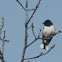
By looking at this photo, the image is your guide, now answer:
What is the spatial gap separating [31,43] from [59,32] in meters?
1.39

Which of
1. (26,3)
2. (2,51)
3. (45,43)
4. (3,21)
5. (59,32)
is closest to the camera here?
(26,3)

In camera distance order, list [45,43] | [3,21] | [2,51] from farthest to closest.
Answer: [45,43] → [3,21] → [2,51]

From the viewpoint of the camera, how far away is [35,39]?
491cm

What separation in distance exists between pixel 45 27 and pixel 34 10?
5.55m

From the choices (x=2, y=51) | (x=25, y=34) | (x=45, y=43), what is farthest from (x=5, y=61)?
(x=45, y=43)

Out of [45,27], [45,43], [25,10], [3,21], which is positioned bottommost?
[45,43]

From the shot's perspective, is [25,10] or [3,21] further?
[3,21]

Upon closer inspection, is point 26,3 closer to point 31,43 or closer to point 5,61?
point 31,43

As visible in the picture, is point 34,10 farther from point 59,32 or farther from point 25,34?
point 59,32

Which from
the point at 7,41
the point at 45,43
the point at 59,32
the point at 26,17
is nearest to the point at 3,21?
the point at 7,41

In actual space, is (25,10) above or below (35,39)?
above

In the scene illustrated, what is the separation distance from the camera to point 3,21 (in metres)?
5.38

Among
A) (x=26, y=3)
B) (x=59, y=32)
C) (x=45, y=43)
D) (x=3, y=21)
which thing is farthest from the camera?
(x=45, y=43)

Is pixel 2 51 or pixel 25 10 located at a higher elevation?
pixel 25 10
